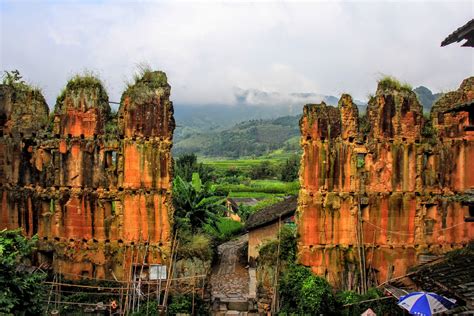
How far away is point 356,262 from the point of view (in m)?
19.0

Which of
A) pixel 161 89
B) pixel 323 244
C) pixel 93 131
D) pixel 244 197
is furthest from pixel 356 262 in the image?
pixel 244 197

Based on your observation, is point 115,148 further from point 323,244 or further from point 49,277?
point 323,244

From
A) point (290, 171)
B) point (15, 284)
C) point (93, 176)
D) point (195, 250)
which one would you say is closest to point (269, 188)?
point (290, 171)

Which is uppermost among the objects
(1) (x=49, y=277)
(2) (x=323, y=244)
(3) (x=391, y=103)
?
(3) (x=391, y=103)

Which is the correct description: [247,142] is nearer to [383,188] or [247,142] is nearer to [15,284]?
[383,188]

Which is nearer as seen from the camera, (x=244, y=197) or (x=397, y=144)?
(x=397, y=144)

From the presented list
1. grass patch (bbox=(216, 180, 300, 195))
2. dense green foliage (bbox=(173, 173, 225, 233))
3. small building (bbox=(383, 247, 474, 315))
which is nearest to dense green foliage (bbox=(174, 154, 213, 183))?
grass patch (bbox=(216, 180, 300, 195))

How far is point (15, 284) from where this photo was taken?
1288 cm

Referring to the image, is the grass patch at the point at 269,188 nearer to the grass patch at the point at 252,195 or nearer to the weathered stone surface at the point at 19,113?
the grass patch at the point at 252,195

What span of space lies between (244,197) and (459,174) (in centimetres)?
3343

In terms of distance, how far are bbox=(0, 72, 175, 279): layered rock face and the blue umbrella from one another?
922 cm

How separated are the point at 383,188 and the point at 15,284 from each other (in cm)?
1329

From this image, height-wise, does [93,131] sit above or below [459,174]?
above

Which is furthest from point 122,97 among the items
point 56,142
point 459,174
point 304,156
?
point 459,174
